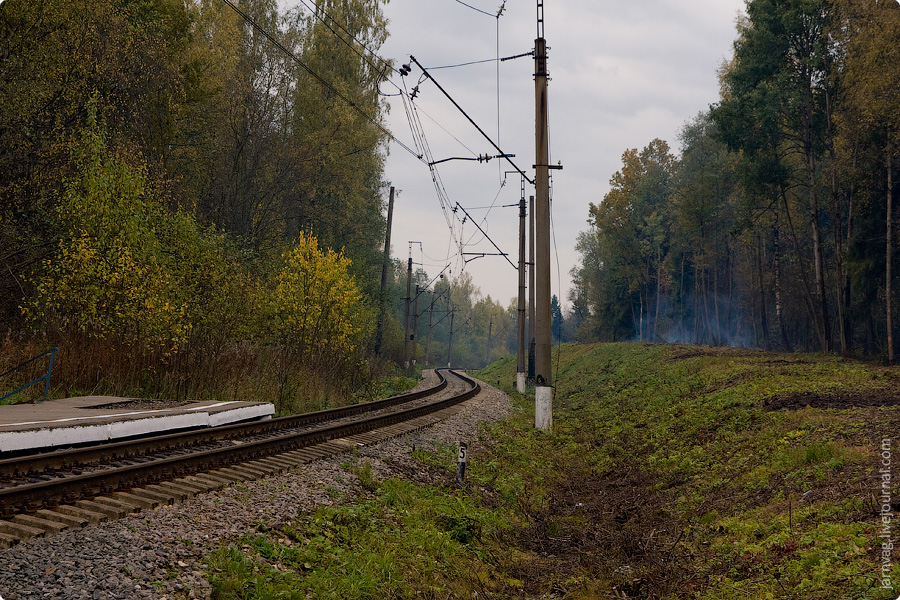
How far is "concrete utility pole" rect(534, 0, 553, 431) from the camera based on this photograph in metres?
18.7

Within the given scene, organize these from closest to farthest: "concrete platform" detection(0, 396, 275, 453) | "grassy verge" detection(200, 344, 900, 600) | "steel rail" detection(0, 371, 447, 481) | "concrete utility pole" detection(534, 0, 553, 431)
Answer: "grassy verge" detection(200, 344, 900, 600) → "steel rail" detection(0, 371, 447, 481) → "concrete platform" detection(0, 396, 275, 453) → "concrete utility pole" detection(534, 0, 553, 431)

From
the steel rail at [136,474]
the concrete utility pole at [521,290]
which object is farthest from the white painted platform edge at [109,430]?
the concrete utility pole at [521,290]

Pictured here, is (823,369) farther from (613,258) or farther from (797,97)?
(613,258)

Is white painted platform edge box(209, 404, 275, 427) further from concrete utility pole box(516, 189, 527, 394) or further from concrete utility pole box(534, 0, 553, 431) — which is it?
concrete utility pole box(516, 189, 527, 394)

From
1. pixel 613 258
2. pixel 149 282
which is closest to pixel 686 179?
pixel 613 258

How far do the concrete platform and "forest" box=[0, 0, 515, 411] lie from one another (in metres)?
2.50

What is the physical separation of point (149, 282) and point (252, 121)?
19.3m

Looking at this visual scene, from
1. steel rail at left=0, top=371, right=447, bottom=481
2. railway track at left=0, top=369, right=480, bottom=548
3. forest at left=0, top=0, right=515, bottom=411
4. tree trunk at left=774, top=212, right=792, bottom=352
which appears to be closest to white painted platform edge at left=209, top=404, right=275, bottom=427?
steel rail at left=0, top=371, right=447, bottom=481

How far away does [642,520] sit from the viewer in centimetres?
969

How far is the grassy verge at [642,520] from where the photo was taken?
6.18 meters

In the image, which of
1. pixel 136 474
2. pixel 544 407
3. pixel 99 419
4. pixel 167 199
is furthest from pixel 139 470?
pixel 167 199

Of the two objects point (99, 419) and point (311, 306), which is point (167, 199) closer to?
point (311, 306)

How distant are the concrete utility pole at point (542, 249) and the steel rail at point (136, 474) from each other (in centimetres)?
728

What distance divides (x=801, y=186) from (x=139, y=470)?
4197 cm
